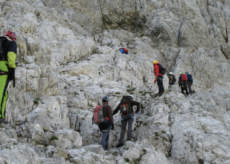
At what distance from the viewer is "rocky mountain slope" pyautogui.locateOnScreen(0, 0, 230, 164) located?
33.6 ft

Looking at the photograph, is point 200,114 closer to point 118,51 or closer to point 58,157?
point 58,157

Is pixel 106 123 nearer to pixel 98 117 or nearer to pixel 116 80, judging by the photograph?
pixel 98 117

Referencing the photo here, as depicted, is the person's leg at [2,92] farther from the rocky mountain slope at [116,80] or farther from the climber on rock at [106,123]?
the climber on rock at [106,123]

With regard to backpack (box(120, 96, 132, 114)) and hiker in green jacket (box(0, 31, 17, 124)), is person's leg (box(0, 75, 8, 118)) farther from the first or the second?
backpack (box(120, 96, 132, 114))

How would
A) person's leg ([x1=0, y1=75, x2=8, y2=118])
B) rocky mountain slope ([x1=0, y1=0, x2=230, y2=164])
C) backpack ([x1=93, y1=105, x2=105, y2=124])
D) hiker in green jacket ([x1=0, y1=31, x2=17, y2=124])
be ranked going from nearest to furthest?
person's leg ([x1=0, y1=75, x2=8, y2=118])
hiker in green jacket ([x1=0, y1=31, x2=17, y2=124])
rocky mountain slope ([x1=0, y1=0, x2=230, y2=164])
backpack ([x1=93, y1=105, x2=105, y2=124])

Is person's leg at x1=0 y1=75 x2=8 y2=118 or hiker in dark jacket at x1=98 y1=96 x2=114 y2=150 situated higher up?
person's leg at x1=0 y1=75 x2=8 y2=118

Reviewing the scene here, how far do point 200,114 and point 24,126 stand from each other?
35.9 ft

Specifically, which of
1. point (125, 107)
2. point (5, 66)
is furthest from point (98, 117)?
point (5, 66)

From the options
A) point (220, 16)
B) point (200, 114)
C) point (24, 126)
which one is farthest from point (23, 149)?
point (220, 16)

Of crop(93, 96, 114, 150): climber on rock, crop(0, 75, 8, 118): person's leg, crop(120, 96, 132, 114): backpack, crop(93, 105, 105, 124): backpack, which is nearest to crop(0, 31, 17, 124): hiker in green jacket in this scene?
crop(0, 75, 8, 118): person's leg

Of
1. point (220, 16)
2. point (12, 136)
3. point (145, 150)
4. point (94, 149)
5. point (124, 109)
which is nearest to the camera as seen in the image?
point (12, 136)

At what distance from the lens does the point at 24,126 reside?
10.3 metres

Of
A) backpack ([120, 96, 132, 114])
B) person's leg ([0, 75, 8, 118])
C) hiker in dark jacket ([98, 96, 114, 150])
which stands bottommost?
hiker in dark jacket ([98, 96, 114, 150])

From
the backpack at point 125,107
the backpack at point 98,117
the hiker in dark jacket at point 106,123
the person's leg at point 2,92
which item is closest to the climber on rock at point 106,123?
the hiker in dark jacket at point 106,123
